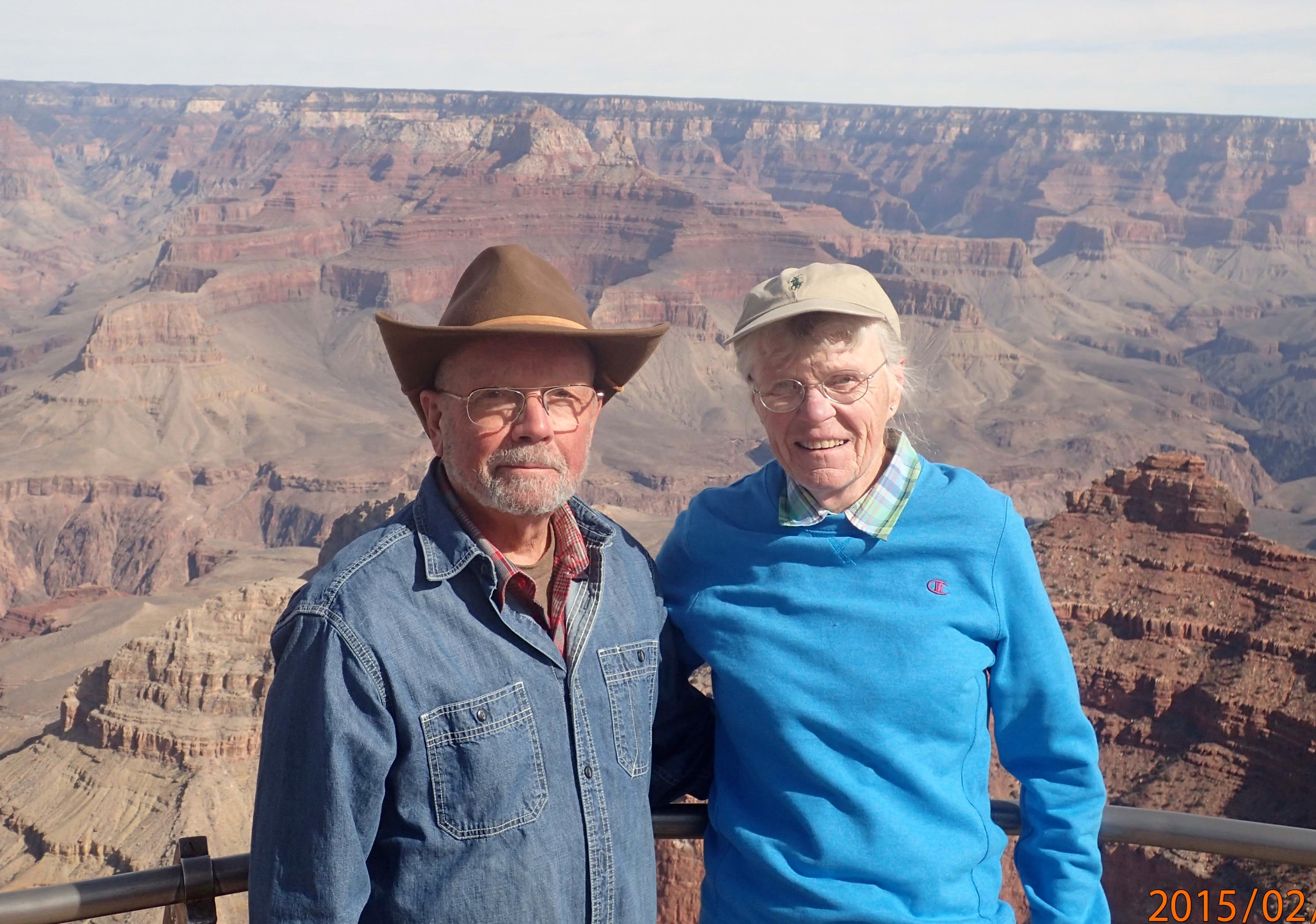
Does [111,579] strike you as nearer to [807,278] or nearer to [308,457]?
[308,457]

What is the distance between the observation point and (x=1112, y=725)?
91.9ft

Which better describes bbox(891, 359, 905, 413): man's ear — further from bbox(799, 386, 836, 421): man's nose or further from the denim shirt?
the denim shirt

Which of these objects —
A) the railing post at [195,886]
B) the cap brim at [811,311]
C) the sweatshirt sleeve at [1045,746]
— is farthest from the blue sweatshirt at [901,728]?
the railing post at [195,886]

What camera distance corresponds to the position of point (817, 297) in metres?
5.34

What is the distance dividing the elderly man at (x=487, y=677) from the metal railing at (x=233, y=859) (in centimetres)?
25

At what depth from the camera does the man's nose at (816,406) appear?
18.0 feet

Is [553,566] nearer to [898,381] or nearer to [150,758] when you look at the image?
[898,381]

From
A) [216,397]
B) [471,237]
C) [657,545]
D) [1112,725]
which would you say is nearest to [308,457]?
[216,397]

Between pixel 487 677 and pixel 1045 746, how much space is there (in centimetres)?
250

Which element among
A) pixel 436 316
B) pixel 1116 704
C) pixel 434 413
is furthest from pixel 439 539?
pixel 436 316

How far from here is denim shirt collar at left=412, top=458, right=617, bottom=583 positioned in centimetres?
489

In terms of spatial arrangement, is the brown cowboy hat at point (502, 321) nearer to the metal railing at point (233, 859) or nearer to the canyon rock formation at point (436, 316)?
the metal railing at point (233, 859)

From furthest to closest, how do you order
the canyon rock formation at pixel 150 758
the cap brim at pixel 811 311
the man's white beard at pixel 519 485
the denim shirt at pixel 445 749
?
the canyon rock formation at pixel 150 758, the cap brim at pixel 811 311, the man's white beard at pixel 519 485, the denim shirt at pixel 445 749
